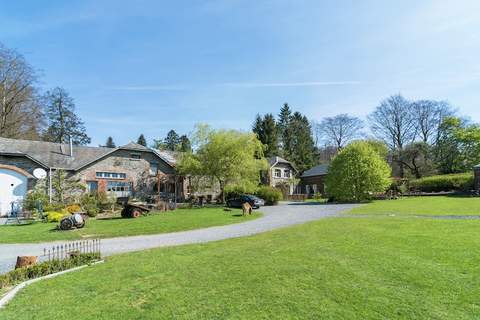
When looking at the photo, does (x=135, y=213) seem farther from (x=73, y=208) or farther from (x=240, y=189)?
(x=240, y=189)

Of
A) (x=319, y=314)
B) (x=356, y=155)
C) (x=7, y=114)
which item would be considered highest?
(x=7, y=114)

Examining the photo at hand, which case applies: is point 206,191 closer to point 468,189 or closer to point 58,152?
point 58,152

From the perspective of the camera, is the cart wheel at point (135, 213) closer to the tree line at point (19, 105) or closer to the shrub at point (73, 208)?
the shrub at point (73, 208)

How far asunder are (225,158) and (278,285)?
25217 mm

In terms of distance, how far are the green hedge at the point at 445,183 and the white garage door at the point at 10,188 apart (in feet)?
139

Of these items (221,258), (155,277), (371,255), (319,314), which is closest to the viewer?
(319,314)

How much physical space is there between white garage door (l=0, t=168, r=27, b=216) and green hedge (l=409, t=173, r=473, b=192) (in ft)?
139

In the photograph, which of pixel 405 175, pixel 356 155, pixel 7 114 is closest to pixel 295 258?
pixel 356 155

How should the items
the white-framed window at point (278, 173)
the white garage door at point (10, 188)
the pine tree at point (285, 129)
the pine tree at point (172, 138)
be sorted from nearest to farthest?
A: the white garage door at point (10, 188)
the white-framed window at point (278, 173)
the pine tree at point (285, 129)
the pine tree at point (172, 138)

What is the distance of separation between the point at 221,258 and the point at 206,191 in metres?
28.4

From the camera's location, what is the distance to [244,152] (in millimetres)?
31047

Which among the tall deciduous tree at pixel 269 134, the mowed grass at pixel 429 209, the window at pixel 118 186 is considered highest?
the tall deciduous tree at pixel 269 134

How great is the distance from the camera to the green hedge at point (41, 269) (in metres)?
6.89

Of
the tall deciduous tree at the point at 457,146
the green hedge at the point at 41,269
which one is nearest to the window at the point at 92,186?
the green hedge at the point at 41,269
